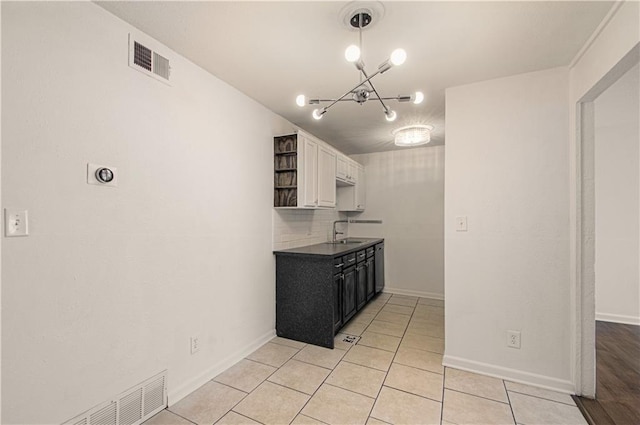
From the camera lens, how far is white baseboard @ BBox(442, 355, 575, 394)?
217 centimetres

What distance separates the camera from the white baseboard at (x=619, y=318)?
3.48 meters

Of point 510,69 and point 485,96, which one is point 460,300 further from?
point 510,69

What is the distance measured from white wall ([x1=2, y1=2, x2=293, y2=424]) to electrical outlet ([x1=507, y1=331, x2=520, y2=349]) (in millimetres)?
2343

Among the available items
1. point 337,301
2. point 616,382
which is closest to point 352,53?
point 337,301

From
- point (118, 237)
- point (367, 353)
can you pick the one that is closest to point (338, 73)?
point (118, 237)

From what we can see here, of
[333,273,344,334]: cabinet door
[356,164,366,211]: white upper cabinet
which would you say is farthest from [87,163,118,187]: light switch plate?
[356,164,366,211]: white upper cabinet

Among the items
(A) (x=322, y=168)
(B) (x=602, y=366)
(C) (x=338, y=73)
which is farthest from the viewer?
(A) (x=322, y=168)

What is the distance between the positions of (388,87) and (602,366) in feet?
10.1

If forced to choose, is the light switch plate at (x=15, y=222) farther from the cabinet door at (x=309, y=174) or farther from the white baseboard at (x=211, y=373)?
the cabinet door at (x=309, y=174)

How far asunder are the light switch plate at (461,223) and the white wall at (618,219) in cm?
251

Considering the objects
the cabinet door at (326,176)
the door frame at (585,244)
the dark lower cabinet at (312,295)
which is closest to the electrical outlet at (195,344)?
the dark lower cabinet at (312,295)

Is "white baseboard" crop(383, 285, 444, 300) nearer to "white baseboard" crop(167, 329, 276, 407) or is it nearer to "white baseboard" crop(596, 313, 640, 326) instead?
"white baseboard" crop(596, 313, 640, 326)

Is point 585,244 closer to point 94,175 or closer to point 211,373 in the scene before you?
point 211,373

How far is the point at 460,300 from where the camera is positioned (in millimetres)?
2518
